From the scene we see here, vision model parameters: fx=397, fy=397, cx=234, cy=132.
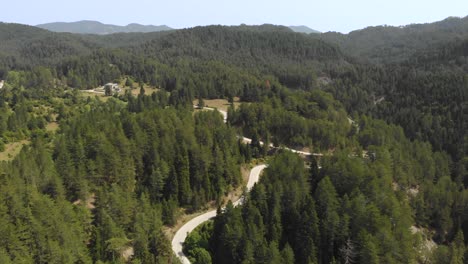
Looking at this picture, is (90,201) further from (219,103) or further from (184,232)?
(219,103)

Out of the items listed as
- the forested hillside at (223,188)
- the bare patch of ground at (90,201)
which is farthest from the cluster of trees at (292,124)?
the bare patch of ground at (90,201)

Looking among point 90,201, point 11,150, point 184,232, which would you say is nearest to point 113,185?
point 90,201

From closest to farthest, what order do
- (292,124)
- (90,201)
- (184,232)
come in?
(184,232) → (90,201) → (292,124)

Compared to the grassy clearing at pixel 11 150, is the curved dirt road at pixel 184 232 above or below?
below

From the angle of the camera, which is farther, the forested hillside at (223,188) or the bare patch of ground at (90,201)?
the bare patch of ground at (90,201)

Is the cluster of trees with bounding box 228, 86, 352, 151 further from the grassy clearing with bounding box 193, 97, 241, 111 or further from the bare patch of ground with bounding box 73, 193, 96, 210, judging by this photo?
the bare patch of ground with bounding box 73, 193, 96, 210

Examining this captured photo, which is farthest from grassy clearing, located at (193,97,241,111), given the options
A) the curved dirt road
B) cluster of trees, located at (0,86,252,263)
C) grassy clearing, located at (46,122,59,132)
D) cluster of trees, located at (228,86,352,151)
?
the curved dirt road

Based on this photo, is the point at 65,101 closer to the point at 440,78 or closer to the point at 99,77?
the point at 99,77

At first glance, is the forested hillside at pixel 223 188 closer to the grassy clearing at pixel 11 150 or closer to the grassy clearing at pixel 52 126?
the grassy clearing at pixel 11 150
